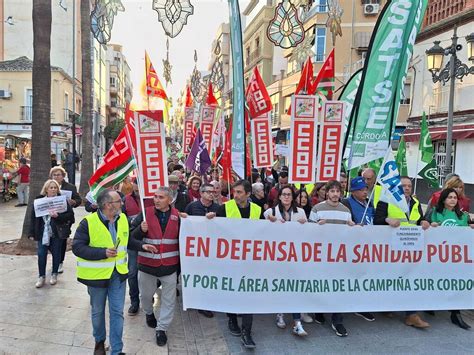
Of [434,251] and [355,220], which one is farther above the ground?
[355,220]

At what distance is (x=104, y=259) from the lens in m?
4.02

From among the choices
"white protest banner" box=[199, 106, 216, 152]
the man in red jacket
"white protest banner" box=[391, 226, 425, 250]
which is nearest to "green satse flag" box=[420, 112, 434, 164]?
"white protest banner" box=[391, 226, 425, 250]

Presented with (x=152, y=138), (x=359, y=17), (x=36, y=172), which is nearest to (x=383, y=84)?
(x=152, y=138)

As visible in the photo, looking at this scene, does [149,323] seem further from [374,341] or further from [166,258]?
[374,341]

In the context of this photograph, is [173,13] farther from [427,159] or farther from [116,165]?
[427,159]

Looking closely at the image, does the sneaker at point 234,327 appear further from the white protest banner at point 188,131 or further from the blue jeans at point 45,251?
the white protest banner at point 188,131

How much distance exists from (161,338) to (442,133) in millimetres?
14868

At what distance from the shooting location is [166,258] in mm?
4766

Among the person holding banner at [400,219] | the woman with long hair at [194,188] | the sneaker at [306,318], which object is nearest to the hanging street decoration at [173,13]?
the woman with long hair at [194,188]

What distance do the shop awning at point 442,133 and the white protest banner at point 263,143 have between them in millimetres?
10088

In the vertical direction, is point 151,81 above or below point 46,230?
above

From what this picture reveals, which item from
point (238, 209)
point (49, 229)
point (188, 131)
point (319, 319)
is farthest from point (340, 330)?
point (188, 131)

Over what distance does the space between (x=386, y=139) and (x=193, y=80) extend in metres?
20.3

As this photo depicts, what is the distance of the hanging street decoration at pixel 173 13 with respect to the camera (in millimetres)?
9023
